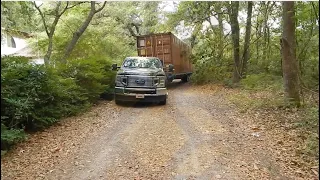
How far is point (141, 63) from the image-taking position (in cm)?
1223

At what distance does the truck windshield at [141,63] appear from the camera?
39.7ft

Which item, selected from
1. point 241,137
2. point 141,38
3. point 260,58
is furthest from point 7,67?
point 260,58

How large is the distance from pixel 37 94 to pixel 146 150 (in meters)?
2.93

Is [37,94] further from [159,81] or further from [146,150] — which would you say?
[159,81]

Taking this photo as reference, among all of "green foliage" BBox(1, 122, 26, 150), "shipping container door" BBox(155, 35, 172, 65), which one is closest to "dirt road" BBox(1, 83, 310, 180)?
"green foliage" BBox(1, 122, 26, 150)

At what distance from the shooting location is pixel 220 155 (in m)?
5.92

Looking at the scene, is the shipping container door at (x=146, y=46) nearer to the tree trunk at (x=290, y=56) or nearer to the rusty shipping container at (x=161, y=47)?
the rusty shipping container at (x=161, y=47)

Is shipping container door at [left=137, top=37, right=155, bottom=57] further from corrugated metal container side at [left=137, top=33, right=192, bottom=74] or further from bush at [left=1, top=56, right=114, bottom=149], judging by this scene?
bush at [left=1, top=56, right=114, bottom=149]

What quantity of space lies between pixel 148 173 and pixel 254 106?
604 cm

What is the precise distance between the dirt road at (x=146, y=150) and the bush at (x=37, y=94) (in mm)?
347

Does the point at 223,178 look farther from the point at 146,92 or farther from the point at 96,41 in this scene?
the point at 96,41

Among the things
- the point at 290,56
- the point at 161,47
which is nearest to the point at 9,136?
the point at 290,56

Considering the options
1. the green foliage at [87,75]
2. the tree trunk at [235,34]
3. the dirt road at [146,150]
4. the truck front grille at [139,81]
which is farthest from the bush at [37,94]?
the tree trunk at [235,34]

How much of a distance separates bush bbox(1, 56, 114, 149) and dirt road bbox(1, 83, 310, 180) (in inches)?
13.7
